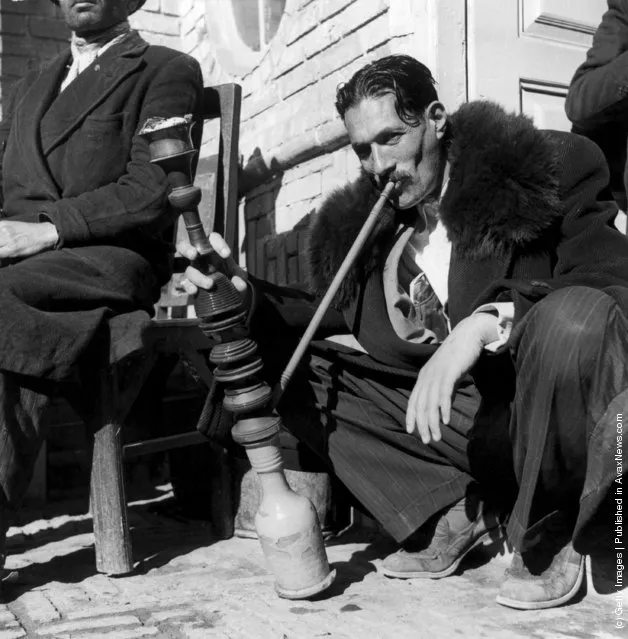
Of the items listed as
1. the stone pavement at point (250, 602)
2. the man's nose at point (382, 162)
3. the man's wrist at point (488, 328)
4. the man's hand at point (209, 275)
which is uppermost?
the man's nose at point (382, 162)

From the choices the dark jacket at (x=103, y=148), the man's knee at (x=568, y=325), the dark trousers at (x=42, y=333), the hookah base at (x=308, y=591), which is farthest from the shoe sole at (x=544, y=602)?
the dark jacket at (x=103, y=148)

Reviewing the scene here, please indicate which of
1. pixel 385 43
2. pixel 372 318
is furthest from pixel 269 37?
pixel 372 318

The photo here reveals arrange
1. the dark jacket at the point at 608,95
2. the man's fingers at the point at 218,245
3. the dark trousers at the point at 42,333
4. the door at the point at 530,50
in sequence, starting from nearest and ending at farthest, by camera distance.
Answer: the man's fingers at the point at 218,245, the dark trousers at the point at 42,333, the dark jacket at the point at 608,95, the door at the point at 530,50

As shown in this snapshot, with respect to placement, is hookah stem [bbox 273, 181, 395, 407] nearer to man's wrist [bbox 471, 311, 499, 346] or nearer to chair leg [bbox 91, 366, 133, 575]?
man's wrist [bbox 471, 311, 499, 346]

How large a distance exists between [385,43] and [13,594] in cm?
231

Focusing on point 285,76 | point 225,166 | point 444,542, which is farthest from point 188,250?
point 285,76

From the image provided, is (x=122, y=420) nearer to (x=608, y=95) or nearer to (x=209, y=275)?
(x=209, y=275)

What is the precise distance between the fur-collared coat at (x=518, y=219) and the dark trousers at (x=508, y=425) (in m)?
0.12

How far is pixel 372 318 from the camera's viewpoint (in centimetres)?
236

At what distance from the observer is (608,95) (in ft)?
9.07

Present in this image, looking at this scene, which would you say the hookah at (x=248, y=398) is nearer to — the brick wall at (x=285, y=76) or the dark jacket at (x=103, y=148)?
the dark jacket at (x=103, y=148)

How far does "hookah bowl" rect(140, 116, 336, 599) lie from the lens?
200 centimetres

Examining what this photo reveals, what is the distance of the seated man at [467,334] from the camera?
183 cm

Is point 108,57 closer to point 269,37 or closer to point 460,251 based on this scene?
point 460,251
